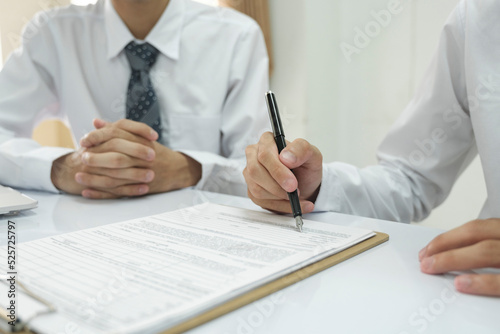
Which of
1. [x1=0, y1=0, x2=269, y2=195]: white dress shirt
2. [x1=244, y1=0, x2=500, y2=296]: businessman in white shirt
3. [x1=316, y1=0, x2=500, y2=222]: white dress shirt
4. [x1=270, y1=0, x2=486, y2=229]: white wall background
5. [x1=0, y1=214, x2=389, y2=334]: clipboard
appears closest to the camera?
[x1=0, y1=214, x2=389, y2=334]: clipboard

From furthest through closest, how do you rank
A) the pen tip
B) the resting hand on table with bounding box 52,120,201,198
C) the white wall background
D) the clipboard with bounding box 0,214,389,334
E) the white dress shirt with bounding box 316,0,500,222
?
1. the white wall background
2. the resting hand on table with bounding box 52,120,201,198
3. the white dress shirt with bounding box 316,0,500,222
4. the pen tip
5. the clipboard with bounding box 0,214,389,334

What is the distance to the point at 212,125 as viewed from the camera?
1193 millimetres

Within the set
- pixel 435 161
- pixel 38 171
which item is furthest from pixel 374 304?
pixel 38 171

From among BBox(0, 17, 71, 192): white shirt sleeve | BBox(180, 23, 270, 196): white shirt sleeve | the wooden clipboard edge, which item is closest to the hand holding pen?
the wooden clipboard edge

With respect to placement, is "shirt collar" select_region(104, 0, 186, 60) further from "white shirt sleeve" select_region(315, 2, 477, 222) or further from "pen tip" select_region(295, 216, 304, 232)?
"pen tip" select_region(295, 216, 304, 232)

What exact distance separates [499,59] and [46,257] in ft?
2.30

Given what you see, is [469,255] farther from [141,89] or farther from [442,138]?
[141,89]

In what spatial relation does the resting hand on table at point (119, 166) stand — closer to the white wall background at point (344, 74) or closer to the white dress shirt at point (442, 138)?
the white dress shirt at point (442, 138)

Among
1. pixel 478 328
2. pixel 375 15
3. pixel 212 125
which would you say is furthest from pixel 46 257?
pixel 375 15

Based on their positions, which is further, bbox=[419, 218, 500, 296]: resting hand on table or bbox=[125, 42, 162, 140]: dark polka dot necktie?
bbox=[125, 42, 162, 140]: dark polka dot necktie

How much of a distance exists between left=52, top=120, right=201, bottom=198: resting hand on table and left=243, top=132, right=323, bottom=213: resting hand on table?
25 centimetres

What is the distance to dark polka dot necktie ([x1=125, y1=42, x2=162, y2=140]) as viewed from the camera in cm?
104

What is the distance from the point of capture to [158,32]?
3.71 feet

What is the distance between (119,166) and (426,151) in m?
0.57
